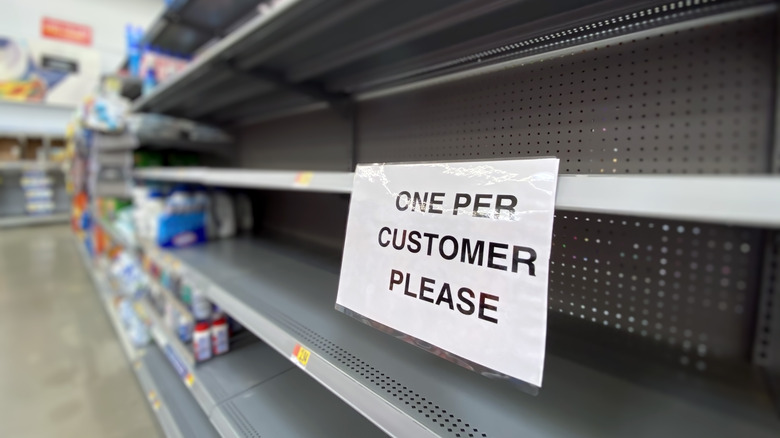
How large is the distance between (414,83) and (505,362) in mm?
909

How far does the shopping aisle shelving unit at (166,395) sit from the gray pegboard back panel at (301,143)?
1.12m

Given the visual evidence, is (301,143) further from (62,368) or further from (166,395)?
(62,368)

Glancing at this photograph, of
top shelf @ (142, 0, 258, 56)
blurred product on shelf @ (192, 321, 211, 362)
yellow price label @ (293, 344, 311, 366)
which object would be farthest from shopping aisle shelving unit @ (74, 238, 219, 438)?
top shelf @ (142, 0, 258, 56)

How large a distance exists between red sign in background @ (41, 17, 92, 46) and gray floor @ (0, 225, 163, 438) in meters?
5.03

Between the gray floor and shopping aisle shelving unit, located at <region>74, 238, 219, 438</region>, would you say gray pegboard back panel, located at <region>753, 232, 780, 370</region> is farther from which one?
the gray floor

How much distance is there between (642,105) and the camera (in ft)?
2.15

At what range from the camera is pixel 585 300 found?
76 centimetres

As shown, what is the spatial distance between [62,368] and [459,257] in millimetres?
2484

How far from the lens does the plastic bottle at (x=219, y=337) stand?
1.21m

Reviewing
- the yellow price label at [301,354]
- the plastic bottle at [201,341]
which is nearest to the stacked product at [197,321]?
the plastic bottle at [201,341]

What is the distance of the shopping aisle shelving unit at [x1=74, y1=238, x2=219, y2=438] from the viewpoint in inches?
45.5

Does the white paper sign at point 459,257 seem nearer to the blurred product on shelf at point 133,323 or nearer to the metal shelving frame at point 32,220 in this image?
the blurred product on shelf at point 133,323

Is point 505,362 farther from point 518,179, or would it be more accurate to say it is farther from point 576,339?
point 576,339

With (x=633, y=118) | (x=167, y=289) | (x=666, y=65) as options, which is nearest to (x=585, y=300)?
(x=633, y=118)
